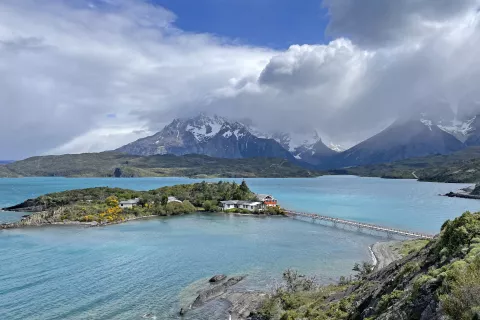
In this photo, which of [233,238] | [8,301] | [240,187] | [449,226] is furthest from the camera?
[240,187]

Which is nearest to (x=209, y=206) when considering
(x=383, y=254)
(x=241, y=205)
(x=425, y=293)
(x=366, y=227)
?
(x=241, y=205)

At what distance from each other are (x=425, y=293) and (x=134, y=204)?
10970 centimetres

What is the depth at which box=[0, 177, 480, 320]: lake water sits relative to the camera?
124 feet

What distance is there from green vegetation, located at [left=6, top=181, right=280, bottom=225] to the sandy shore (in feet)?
162

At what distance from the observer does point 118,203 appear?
114562mm

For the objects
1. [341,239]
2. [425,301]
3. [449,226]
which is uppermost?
[449,226]

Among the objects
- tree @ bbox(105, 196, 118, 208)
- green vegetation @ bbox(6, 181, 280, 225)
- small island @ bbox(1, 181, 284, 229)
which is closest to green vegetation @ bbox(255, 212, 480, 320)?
small island @ bbox(1, 181, 284, 229)

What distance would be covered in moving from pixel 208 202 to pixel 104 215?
34.0 meters

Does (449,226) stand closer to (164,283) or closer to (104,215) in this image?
(164,283)

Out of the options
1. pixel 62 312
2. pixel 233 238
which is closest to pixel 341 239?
pixel 233 238

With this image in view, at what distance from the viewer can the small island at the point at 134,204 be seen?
320 ft

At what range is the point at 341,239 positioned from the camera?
76125 mm

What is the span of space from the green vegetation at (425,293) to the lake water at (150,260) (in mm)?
9631

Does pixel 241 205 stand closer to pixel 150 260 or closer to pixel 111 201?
pixel 111 201
